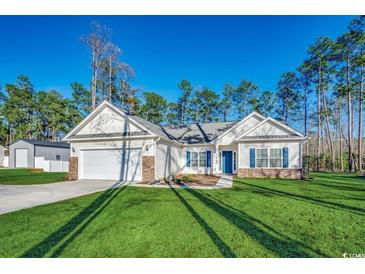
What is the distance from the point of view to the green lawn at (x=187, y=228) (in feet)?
10.8

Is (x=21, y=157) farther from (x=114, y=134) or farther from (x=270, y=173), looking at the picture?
(x=270, y=173)

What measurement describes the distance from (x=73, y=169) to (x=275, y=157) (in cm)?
1381

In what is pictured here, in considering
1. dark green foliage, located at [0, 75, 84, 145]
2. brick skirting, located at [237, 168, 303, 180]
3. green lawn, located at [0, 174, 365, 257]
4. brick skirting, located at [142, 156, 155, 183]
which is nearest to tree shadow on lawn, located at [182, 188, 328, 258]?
green lawn, located at [0, 174, 365, 257]

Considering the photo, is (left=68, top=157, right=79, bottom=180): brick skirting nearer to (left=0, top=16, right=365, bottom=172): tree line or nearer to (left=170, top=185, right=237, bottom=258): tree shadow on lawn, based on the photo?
(left=0, top=16, right=365, bottom=172): tree line

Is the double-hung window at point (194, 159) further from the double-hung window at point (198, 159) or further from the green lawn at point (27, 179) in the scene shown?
the green lawn at point (27, 179)

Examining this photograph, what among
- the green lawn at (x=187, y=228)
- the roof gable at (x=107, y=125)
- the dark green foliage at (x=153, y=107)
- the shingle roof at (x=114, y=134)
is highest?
the dark green foliage at (x=153, y=107)

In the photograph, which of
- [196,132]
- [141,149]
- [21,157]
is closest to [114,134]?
[141,149]

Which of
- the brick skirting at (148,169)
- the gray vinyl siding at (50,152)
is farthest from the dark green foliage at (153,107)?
the brick skirting at (148,169)

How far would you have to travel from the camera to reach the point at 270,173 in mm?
13102

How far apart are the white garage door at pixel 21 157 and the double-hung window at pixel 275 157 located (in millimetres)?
30789

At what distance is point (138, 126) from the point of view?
1179 centimetres

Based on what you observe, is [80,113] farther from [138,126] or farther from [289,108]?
[289,108]
